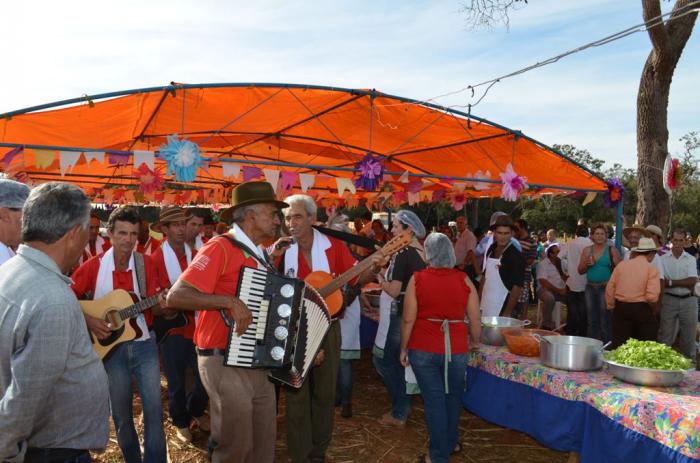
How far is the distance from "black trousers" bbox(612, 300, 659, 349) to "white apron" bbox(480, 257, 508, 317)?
1548 millimetres

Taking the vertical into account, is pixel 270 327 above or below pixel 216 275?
below

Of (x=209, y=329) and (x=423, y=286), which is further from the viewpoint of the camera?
(x=423, y=286)

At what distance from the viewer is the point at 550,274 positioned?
9570 millimetres

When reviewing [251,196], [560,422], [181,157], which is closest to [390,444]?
[560,422]

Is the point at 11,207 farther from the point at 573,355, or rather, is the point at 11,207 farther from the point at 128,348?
the point at 573,355

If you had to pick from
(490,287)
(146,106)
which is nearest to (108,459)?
(490,287)

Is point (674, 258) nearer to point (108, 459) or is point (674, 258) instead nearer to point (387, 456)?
point (387, 456)

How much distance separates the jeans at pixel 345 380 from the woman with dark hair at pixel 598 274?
4.19 metres

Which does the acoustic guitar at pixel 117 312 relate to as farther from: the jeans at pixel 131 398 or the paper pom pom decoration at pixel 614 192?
the paper pom pom decoration at pixel 614 192

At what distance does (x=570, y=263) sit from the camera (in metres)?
8.32

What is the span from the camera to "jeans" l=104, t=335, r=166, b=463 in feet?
11.3

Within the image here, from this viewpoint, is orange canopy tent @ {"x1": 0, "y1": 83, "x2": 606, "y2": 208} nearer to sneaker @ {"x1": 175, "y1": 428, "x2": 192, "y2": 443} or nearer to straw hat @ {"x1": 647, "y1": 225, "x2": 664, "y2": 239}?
straw hat @ {"x1": 647, "y1": 225, "x2": 664, "y2": 239}

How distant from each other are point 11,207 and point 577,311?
8070 millimetres

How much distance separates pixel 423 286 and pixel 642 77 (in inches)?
288
